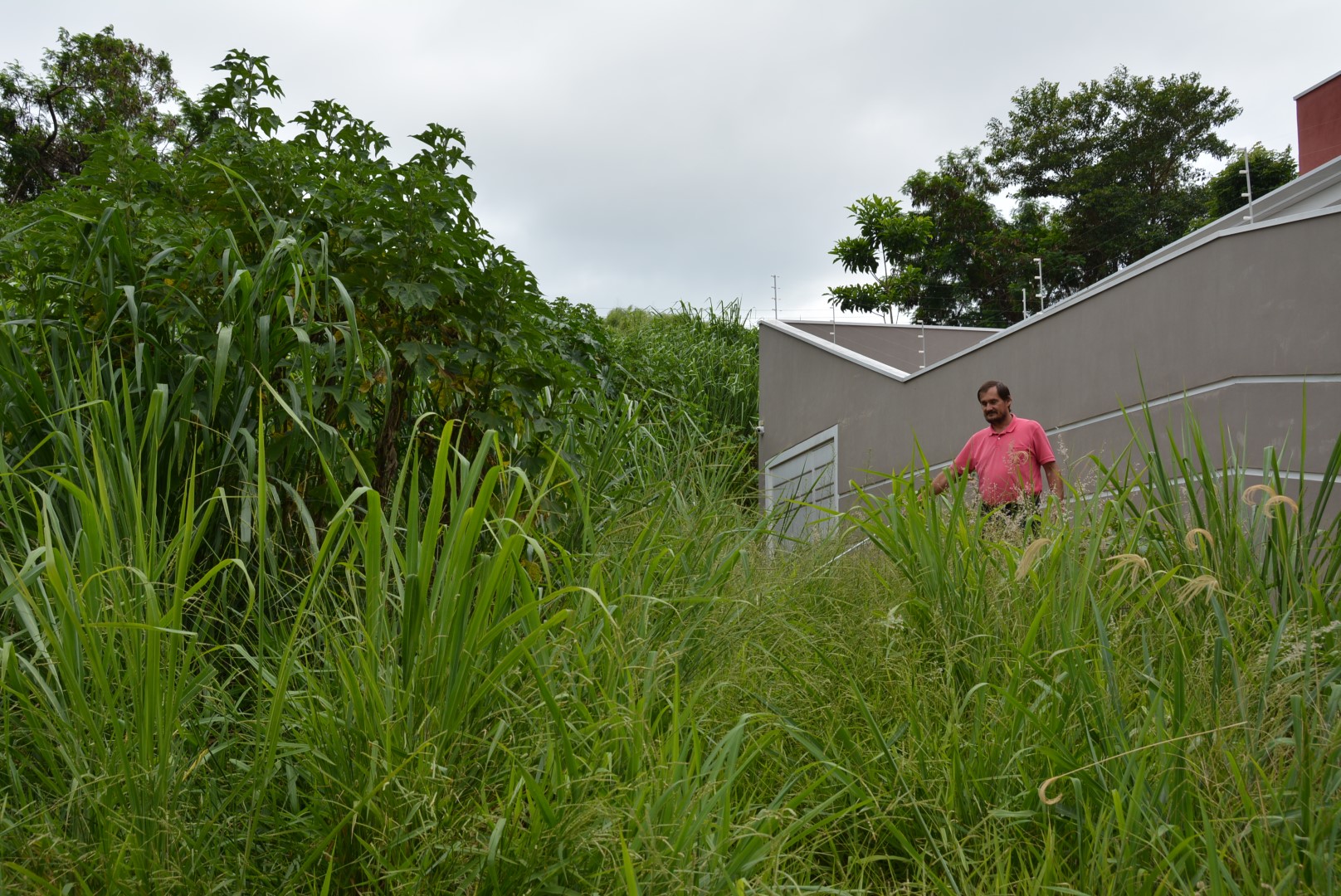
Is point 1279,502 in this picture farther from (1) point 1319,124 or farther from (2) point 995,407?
(1) point 1319,124

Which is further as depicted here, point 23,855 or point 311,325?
point 311,325

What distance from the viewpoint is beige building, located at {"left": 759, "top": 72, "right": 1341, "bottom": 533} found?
14.4 feet

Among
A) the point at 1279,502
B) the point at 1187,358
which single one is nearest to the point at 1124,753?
the point at 1279,502

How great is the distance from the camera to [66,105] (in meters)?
18.3

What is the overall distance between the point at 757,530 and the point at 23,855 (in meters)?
1.99

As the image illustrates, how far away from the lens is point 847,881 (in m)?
1.85

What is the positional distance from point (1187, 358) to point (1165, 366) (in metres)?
0.16

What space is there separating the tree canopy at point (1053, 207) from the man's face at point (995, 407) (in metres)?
23.5

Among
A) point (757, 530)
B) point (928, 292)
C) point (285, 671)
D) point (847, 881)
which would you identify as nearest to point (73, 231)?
point (285, 671)

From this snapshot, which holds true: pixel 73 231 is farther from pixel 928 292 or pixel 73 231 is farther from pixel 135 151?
pixel 928 292

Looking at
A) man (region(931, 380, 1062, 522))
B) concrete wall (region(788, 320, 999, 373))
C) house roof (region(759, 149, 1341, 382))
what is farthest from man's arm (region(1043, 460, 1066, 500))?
concrete wall (region(788, 320, 999, 373))

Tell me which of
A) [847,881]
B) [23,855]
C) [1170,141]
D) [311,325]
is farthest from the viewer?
[1170,141]

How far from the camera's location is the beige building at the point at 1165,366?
4395 mm

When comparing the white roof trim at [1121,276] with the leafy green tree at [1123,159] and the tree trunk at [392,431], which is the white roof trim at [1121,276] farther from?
the leafy green tree at [1123,159]
